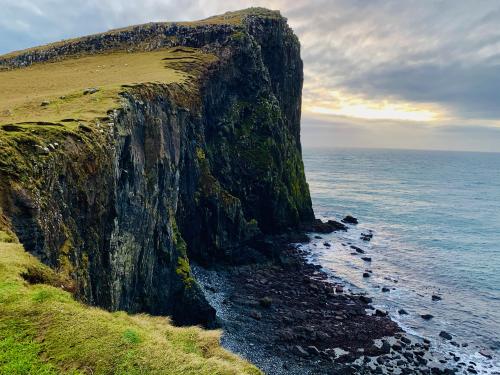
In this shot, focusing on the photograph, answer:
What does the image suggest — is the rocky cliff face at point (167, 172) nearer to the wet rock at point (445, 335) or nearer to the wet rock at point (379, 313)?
the wet rock at point (379, 313)

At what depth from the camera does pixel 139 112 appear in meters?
37.6

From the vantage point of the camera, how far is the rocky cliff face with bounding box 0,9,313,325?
20734 millimetres

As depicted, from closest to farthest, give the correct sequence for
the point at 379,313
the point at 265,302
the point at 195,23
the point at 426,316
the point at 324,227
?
the point at 265,302 < the point at 379,313 < the point at 426,316 < the point at 195,23 < the point at 324,227

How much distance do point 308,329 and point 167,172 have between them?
80.1ft

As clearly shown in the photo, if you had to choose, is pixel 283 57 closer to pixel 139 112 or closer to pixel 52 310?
pixel 139 112

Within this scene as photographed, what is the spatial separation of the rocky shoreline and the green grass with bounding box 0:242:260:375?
2896 centimetres

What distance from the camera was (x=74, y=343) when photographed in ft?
35.9

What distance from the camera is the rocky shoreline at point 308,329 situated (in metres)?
40.0

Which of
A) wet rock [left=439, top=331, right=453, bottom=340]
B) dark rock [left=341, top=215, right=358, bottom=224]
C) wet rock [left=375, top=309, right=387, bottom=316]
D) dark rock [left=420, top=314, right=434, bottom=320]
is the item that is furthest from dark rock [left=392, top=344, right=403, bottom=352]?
dark rock [left=341, top=215, right=358, bottom=224]

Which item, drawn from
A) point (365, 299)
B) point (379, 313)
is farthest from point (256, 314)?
point (365, 299)

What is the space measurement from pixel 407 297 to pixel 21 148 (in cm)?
5416

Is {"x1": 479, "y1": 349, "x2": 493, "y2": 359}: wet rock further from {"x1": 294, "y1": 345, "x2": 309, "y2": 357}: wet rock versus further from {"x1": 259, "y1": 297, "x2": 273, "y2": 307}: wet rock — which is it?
{"x1": 259, "y1": 297, "x2": 273, "y2": 307}: wet rock

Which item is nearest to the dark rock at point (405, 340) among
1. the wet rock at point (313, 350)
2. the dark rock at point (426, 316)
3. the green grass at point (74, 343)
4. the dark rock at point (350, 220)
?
the dark rock at point (426, 316)

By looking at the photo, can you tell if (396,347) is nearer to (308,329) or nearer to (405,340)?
(405,340)
